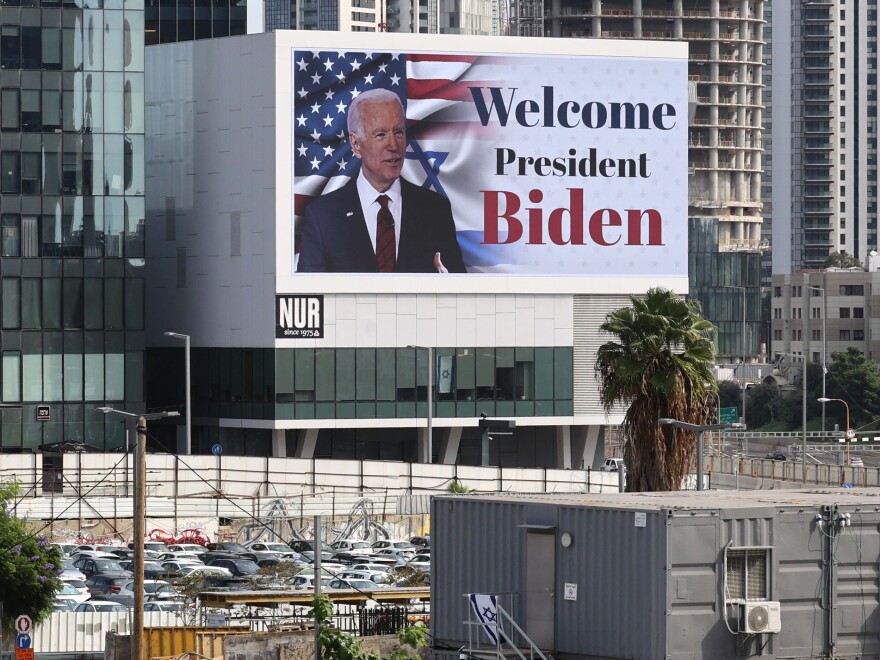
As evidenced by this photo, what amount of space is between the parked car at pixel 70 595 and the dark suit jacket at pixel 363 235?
1862 inches

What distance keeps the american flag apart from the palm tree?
141ft

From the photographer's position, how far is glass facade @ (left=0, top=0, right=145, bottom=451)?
95.9 metres

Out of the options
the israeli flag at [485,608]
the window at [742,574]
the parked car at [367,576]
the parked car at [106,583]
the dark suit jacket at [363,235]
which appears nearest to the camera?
the window at [742,574]

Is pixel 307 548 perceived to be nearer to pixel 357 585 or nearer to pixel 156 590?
pixel 357 585

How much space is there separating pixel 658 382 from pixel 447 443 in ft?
165

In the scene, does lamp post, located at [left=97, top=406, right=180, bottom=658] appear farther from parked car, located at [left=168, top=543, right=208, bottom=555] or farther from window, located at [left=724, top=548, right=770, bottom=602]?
parked car, located at [left=168, top=543, right=208, bottom=555]

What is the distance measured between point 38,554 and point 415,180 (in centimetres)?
5545

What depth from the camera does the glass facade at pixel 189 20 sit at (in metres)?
142

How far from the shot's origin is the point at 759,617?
23828 millimetres

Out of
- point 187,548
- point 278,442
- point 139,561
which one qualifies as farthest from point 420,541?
point 139,561

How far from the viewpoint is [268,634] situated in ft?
117

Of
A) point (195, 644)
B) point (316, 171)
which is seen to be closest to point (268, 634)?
point (195, 644)

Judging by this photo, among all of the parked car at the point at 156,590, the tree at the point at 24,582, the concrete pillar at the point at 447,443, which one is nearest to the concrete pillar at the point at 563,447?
the concrete pillar at the point at 447,443

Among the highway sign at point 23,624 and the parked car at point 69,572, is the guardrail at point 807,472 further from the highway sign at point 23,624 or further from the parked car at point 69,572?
the highway sign at point 23,624
